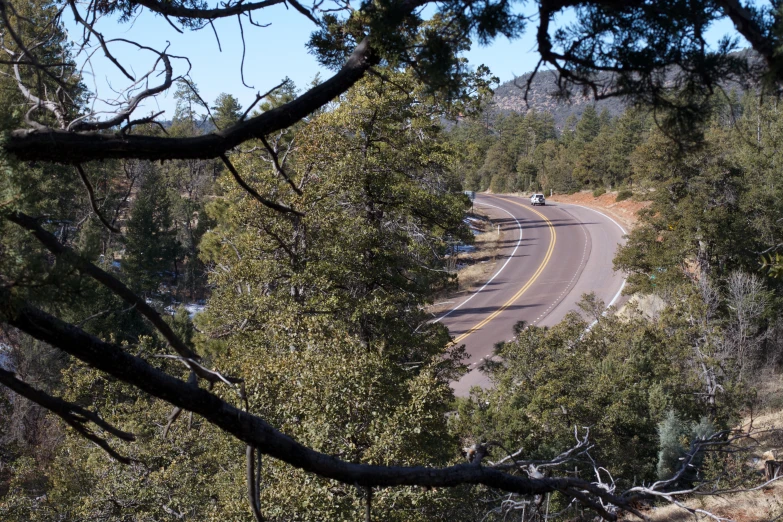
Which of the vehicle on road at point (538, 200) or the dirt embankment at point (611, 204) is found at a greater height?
the vehicle on road at point (538, 200)

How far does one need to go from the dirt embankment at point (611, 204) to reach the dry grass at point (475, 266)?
8731 mm

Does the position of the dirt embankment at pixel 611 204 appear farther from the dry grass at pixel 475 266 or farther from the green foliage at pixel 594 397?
the green foliage at pixel 594 397

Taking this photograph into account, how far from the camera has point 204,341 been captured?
15828mm

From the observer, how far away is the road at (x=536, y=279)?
2581 centimetres

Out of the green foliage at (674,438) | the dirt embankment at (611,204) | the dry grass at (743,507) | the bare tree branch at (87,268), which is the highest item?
the bare tree branch at (87,268)

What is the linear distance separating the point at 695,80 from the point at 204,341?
14244 mm

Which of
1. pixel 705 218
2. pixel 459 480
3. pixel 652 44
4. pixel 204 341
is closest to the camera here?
pixel 459 480

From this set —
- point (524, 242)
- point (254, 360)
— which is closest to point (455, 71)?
point (254, 360)

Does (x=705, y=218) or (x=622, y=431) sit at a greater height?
(x=705, y=218)

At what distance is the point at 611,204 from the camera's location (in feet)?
169

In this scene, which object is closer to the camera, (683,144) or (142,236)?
(683,144)

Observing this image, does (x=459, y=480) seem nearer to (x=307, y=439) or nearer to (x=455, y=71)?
(x=455, y=71)

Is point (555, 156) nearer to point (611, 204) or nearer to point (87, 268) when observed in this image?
point (611, 204)

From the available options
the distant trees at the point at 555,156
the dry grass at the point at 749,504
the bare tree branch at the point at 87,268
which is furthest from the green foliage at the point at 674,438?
the distant trees at the point at 555,156
